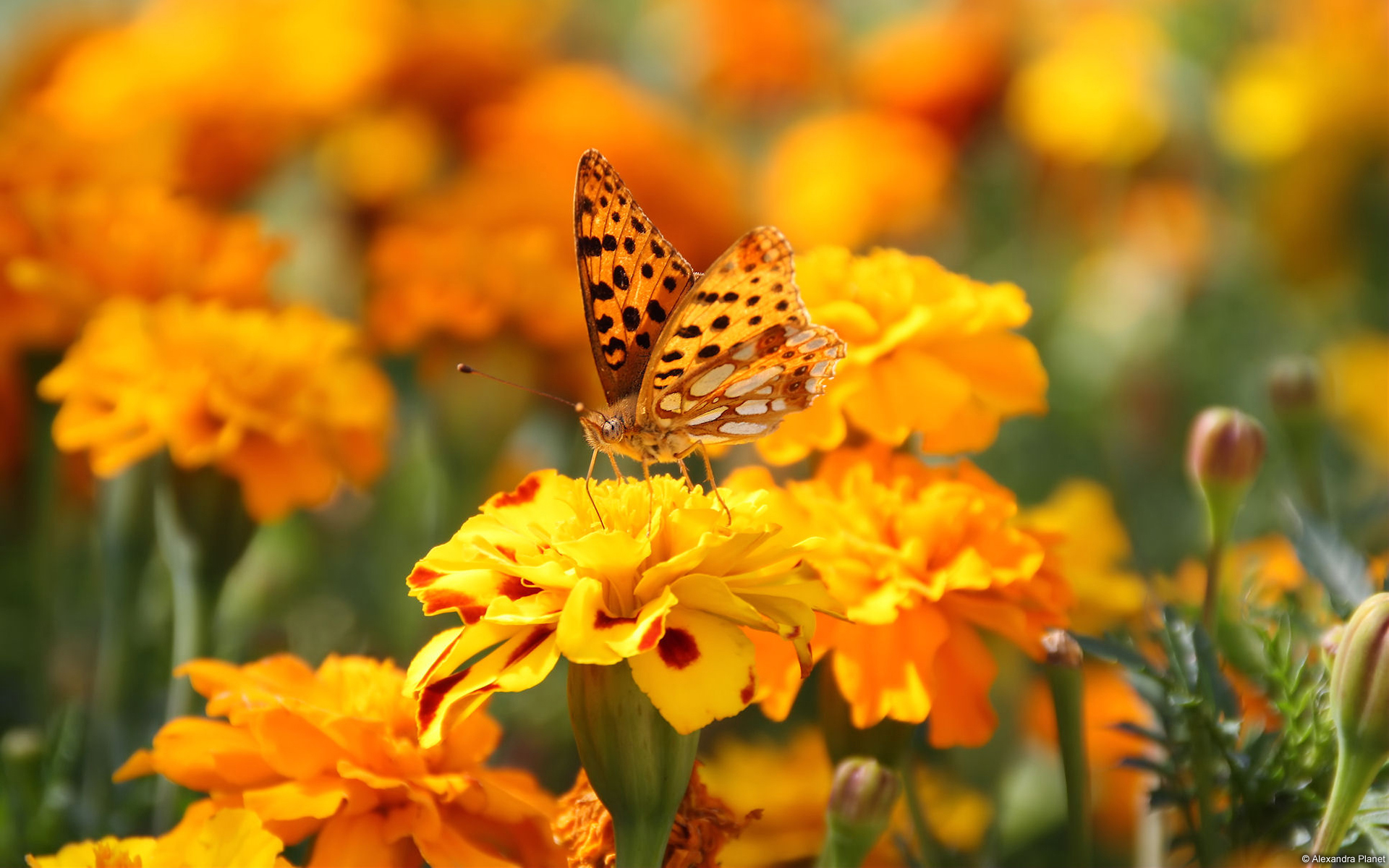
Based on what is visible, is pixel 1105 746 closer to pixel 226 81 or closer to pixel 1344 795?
pixel 1344 795

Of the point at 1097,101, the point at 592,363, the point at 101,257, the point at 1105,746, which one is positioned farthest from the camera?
the point at 1097,101

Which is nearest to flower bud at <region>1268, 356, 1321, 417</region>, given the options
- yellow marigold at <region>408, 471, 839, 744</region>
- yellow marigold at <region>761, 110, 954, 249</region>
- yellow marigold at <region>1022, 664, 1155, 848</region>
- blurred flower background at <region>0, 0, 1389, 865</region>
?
blurred flower background at <region>0, 0, 1389, 865</region>

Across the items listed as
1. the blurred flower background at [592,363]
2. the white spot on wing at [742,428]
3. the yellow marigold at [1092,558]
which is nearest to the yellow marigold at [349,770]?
the blurred flower background at [592,363]

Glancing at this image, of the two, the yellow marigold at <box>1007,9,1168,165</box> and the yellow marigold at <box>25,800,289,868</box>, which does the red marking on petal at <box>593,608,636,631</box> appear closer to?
the yellow marigold at <box>25,800,289,868</box>

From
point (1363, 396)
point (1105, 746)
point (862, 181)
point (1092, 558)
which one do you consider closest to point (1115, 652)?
point (1092, 558)

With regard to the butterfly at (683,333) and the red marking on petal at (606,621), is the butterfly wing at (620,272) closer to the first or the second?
the butterfly at (683,333)
